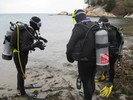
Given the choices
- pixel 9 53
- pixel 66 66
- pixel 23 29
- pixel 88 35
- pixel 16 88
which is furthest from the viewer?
pixel 66 66

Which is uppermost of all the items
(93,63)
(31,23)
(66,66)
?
(31,23)

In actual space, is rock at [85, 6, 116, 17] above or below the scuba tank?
below

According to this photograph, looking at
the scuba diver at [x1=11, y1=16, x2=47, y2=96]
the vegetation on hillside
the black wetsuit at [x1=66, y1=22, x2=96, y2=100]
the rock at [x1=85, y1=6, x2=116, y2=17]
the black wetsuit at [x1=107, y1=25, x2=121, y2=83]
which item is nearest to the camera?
the black wetsuit at [x1=66, y1=22, x2=96, y2=100]

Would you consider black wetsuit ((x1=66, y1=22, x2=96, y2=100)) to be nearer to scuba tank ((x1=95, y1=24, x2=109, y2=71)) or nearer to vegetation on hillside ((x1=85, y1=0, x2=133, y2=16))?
scuba tank ((x1=95, y1=24, x2=109, y2=71))

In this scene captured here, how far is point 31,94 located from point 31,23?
6.06 ft

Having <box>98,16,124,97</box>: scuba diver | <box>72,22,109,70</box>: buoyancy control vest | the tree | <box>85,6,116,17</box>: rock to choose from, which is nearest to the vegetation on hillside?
the tree

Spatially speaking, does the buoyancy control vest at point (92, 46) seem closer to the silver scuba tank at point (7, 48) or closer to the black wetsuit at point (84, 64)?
the black wetsuit at point (84, 64)

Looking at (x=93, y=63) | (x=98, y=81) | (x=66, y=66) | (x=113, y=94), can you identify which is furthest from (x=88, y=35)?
(x=66, y=66)

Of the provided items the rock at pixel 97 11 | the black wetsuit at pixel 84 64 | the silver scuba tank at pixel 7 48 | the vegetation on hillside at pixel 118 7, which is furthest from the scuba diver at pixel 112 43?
the rock at pixel 97 11

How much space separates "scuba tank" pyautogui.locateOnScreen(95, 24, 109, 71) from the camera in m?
4.93

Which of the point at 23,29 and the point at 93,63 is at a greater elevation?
the point at 23,29

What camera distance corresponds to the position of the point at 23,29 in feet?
19.4

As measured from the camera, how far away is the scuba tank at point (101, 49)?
194 inches

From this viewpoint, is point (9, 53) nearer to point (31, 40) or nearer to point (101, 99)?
point (31, 40)
